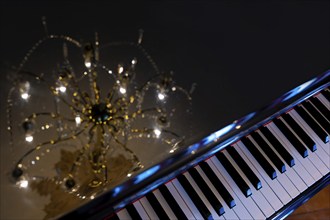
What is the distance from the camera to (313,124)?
160 centimetres

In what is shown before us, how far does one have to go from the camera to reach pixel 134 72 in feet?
4.34

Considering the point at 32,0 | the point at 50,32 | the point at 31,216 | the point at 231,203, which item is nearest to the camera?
the point at 31,216

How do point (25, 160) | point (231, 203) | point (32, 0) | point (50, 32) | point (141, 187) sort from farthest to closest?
point (32, 0) < point (50, 32) < point (231, 203) < point (141, 187) < point (25, 160)

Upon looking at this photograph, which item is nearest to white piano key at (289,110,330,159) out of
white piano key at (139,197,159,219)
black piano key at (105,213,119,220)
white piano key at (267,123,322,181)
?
white piano key at (267,123,322,181)

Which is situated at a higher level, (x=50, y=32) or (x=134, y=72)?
(x=50, y=32)

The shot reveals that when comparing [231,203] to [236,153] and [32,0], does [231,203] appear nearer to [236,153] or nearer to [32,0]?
[236,153]

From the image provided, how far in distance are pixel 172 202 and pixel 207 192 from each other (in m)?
0.14

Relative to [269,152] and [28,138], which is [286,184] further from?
[28,138]

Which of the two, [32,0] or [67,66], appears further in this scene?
[32,0]

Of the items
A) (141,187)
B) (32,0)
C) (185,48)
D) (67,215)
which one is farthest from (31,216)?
(32,0)

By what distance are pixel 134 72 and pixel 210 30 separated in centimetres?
39

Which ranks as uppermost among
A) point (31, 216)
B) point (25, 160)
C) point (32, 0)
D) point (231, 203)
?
point (32, 0)

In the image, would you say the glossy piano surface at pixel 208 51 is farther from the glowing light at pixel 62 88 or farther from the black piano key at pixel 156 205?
the glowing light at pixel 62 88

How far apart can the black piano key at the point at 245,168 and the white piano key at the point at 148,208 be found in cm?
38
